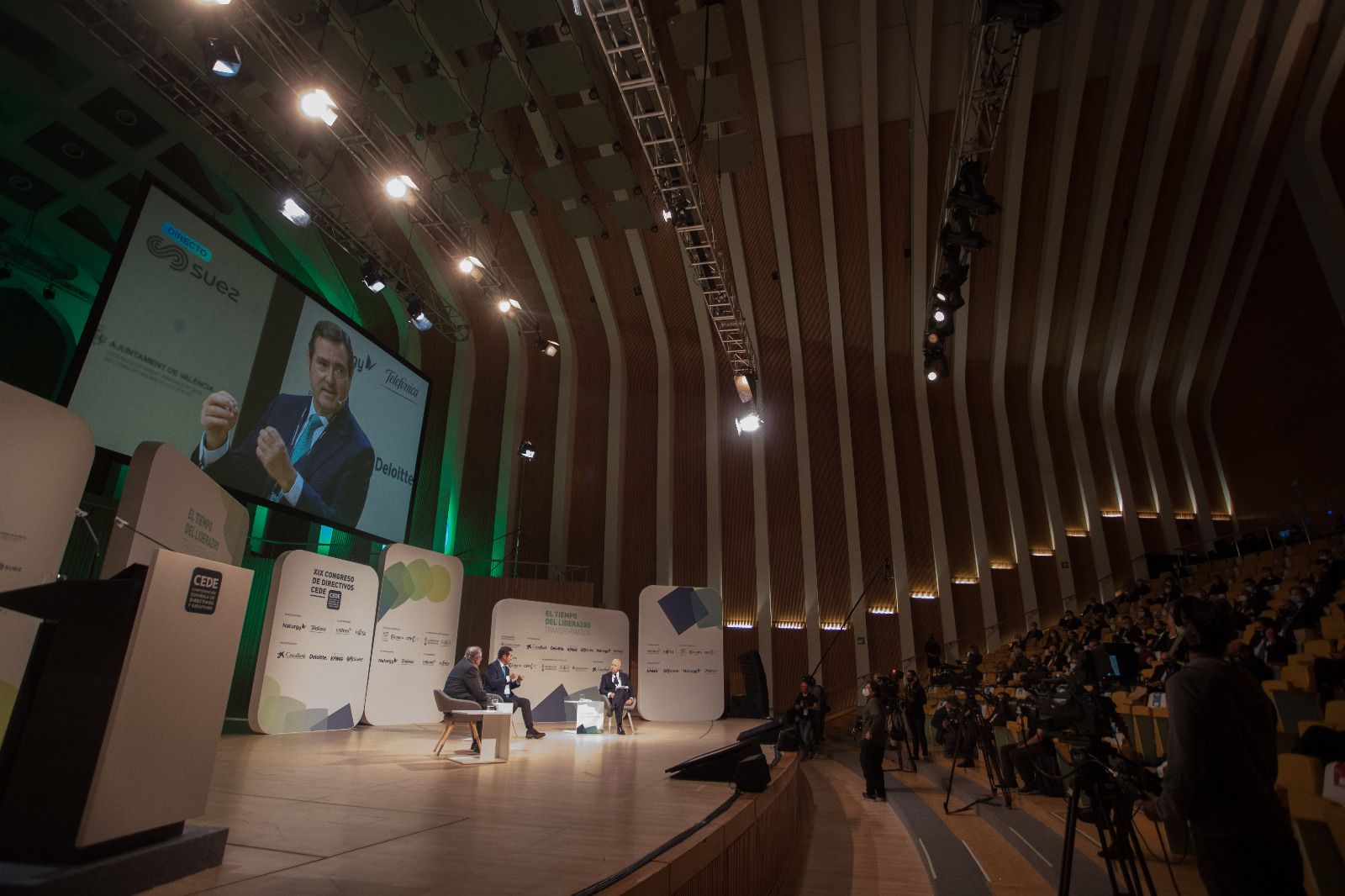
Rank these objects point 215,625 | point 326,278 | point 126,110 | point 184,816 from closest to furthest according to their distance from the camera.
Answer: point 184,816, point 215,625, point 126,110, point 326,278

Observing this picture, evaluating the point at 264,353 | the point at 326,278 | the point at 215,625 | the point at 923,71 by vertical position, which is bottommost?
the point at 215,625

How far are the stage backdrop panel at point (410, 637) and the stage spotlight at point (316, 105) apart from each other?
205 inches

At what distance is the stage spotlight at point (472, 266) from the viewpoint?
1015 cm

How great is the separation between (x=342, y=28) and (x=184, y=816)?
9076 millimetres

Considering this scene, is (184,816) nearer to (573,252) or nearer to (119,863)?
(119,863)

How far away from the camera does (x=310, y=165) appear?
10477 millimetres

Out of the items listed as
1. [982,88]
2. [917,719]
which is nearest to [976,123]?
[982,88]

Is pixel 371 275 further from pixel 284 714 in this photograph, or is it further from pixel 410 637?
pixel 284 714

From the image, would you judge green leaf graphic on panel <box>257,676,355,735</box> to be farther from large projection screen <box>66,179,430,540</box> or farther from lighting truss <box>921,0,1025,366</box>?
lighting truss <box>921,0,1025,366</box>

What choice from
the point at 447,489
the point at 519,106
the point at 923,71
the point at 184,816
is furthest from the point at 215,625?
the point at 447,489

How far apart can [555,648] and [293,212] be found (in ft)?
23.1

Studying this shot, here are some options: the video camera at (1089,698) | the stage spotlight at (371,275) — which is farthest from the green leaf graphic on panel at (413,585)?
the video camera at (1089,698)

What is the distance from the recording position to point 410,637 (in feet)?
30.5

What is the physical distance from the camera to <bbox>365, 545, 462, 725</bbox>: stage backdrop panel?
8.84 metres
